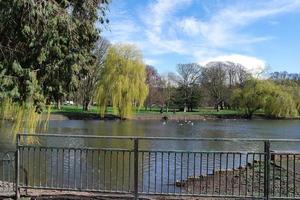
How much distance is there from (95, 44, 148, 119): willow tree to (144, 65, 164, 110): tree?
971 inches

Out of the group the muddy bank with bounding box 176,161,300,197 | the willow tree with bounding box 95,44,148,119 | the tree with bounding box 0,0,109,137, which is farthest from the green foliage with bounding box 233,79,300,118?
the tree with bounding box 0,0,109,137


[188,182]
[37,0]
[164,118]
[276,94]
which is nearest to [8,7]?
[37,0]

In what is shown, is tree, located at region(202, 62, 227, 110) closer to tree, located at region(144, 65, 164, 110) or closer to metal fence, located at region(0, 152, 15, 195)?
tree, located at region(144, 65, 164, 110)

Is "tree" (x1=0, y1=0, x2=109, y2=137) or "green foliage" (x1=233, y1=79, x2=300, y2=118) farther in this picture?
"green foliage" (x1=233, y1=79, x2=300, y2=118)

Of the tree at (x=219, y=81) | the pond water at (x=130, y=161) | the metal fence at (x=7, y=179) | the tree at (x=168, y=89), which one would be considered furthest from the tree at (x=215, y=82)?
the metal fence at (x=7, y=179)

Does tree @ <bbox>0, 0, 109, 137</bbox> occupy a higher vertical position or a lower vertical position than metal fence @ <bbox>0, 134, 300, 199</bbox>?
higher

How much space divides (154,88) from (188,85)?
8986 millimetres

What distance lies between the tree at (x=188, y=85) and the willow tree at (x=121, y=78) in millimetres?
34473

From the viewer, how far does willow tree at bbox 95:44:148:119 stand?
6462cm

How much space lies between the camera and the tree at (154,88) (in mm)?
93006

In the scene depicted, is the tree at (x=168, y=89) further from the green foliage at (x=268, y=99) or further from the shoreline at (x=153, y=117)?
the green foliage at (x=268, y=99)

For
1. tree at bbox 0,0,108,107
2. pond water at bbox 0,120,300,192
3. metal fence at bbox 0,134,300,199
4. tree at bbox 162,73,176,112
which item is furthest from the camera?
tree at bbox 162,73,176,112

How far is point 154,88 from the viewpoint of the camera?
96875mm

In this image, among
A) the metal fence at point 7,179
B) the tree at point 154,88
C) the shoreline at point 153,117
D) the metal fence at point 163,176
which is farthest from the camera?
the tree at point 154,88
